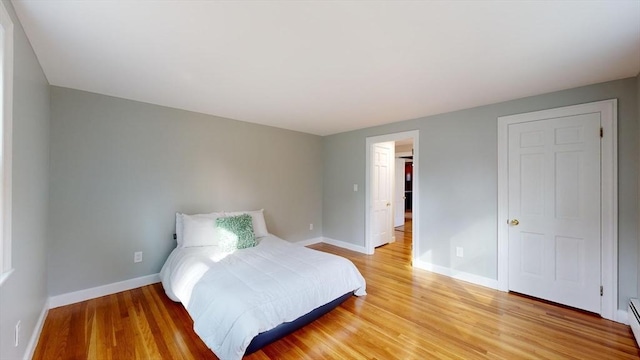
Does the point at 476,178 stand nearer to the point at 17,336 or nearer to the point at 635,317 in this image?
the point at 635,317

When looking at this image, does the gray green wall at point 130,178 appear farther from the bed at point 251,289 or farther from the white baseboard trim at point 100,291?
the bed at point 251,289

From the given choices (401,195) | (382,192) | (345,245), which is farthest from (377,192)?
(401,195)

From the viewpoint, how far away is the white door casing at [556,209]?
8.21 ft

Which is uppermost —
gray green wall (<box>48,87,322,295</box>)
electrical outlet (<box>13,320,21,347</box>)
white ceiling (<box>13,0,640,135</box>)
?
white ceiling (<box>13,0,640,135</box>)

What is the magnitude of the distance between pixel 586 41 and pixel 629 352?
239 cm

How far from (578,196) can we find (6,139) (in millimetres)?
4601

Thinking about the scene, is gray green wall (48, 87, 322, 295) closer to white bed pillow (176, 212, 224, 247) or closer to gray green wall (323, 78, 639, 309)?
white bed pillow (176, 212, 224, 247)

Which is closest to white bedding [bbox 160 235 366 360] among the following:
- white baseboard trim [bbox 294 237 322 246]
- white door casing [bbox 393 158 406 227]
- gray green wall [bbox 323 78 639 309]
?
gray green wall [bbox 323 78 639 309]

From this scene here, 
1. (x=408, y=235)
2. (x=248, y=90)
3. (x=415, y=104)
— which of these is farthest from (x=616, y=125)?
(x=408, y=235)

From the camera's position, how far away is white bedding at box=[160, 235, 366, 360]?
178 centimetres

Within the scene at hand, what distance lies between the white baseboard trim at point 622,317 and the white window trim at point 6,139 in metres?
4.68

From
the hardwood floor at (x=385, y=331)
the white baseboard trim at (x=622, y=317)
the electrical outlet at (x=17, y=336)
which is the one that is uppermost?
the electrical outlet at (x=17, y=336)

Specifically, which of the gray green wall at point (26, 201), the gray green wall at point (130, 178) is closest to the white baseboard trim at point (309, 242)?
the gray green wall at point (130, 178)

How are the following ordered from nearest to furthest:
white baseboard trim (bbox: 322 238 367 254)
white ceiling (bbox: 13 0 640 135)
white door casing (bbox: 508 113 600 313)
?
white ceiling (bbox: 13 0 640 135) < white door casing (bbox: 508 113 600 313) < white baseboard trim (bbox: 322 238 367 254)
